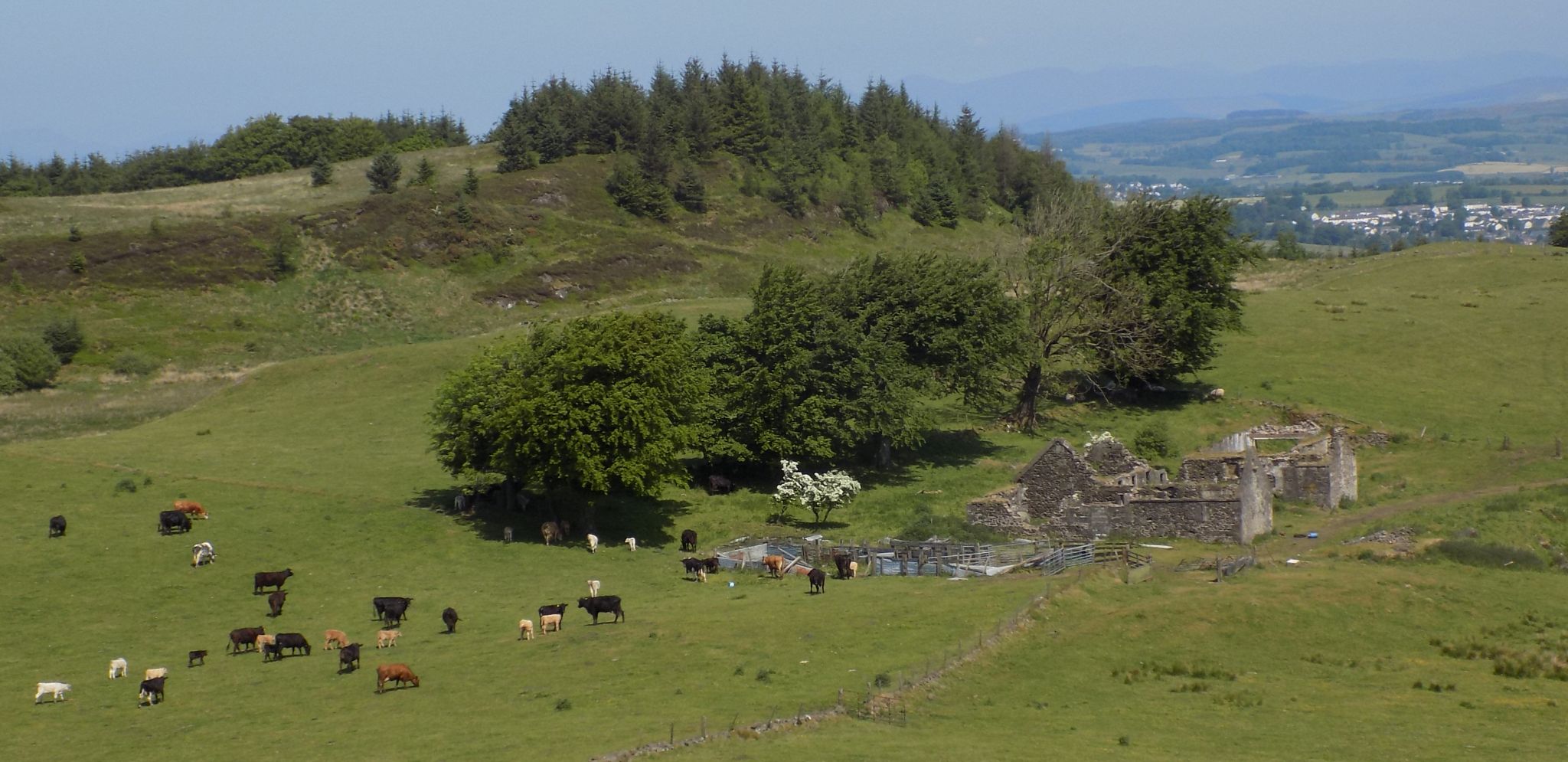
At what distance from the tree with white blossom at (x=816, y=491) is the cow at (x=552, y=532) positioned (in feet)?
28.5

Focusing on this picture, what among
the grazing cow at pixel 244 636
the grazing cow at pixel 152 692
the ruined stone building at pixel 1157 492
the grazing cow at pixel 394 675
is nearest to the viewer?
the grazing cow at pixel 152 692

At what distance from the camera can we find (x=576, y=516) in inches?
2164

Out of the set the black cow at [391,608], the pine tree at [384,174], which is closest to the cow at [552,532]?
the black cow at [391,608]

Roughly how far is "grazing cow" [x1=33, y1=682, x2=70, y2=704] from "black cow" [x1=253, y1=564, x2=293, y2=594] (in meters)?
9.99

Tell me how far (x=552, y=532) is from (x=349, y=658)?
16.5 m

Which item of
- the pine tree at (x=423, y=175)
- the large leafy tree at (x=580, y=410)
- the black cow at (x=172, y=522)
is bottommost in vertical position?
the black cow at (x=172, y=522)

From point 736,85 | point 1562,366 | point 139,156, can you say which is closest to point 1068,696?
point 1562,366

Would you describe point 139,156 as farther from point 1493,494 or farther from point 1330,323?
point 1493,494

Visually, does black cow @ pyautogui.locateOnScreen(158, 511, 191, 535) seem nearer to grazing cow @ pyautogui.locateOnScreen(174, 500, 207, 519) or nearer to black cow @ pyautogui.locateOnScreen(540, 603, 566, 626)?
grazing cow @ pyautogui.locateOnScreen(174, 500, 207, 519)

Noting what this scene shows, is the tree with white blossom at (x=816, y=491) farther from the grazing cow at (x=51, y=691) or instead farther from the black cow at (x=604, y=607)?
the grazing cow at (x=51, y=691)

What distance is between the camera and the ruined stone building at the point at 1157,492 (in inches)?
Answer: 1988

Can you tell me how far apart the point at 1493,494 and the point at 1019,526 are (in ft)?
64.8

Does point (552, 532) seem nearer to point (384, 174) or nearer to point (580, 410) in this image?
point (580, 410)

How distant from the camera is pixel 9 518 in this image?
49938 millimetres
